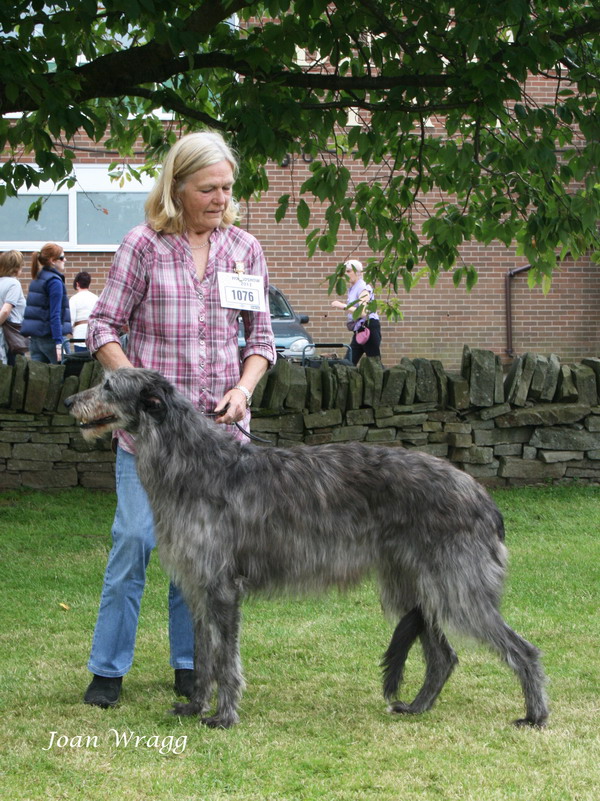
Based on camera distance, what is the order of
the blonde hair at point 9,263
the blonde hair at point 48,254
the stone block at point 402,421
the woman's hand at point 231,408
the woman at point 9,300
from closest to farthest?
the woman's hand at point 231,408
the stone block at point 402,421
the blonde hair at point 48,254
the woman at point 9,300
the blonde hair at point 9,263

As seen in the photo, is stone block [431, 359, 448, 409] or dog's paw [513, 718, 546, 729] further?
stone block [431, 359, 448, 409]

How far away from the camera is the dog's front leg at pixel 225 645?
14.6 ft

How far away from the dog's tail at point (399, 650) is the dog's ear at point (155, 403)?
4.86 ft

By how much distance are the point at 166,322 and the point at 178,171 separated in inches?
27.4

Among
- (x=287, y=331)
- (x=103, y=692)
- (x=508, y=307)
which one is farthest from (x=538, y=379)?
(x=508, y=307)

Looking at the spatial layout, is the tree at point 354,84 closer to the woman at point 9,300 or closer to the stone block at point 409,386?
the stone block at point 409,386

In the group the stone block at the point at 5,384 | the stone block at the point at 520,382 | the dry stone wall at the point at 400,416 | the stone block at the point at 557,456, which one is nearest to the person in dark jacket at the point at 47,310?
the dry stone wall at the point at 400,416

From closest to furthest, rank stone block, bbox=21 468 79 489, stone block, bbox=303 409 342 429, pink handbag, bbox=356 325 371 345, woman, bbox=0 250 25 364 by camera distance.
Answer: stone block, bbox=21 468 79 489 → stone block, bbox=303 409 342 429 → woman, bbox=0 250 25 364 → pink handbag, bbox=356 325 371 345

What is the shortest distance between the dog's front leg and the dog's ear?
79cm

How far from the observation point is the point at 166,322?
4746mm

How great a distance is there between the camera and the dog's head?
4414 millimetres

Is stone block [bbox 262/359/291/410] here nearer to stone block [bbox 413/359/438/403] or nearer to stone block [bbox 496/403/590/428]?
stone block [bbox 413/359/438/403]

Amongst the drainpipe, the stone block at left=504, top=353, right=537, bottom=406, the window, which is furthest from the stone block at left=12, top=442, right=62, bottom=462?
the drainpipe

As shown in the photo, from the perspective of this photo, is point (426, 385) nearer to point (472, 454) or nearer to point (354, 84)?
point (472, 454)
